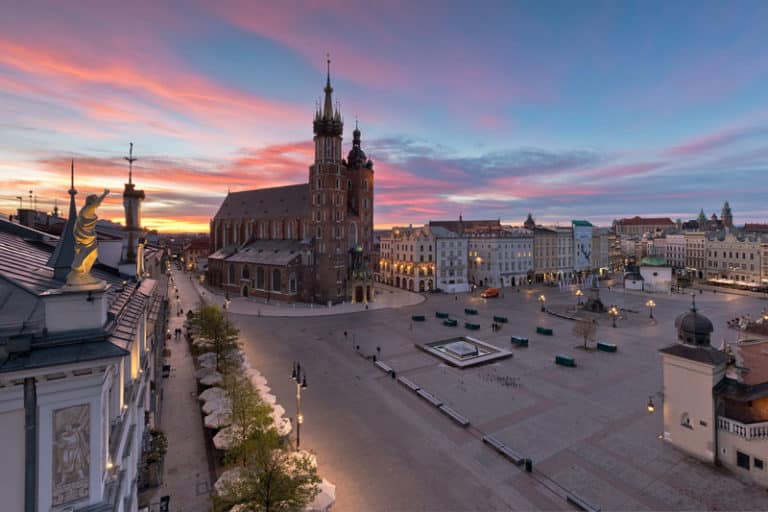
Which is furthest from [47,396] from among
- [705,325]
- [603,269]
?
[603,269]

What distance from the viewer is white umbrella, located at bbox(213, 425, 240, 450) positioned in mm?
17781

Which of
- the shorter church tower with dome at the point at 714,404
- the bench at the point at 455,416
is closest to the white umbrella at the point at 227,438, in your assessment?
the bench at the point at 455,416

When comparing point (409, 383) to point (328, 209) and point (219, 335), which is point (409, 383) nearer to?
point (219, 335)

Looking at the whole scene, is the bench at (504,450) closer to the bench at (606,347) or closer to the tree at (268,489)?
the tree at (268,489)

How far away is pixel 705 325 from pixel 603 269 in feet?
311

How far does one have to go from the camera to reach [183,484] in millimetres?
18156

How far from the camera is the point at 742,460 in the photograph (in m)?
18.4

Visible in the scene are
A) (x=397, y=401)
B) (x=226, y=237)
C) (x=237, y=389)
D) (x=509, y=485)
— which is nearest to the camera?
(x=509, y=485)

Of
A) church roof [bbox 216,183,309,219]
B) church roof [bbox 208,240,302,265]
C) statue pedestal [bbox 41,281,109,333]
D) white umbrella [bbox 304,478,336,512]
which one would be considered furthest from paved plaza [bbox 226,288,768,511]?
church roof [bbox 216,183,309,219]

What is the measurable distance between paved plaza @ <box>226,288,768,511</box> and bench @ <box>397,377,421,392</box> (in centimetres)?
45

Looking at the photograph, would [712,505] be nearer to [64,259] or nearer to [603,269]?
[64,259]

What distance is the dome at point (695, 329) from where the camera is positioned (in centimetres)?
2053

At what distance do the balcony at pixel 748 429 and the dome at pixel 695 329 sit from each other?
4.20 m

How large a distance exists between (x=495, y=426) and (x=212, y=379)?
2049 cm
